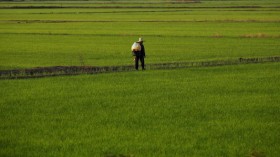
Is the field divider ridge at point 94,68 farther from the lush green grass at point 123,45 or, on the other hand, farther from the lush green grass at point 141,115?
the lush green grass at point 141,115

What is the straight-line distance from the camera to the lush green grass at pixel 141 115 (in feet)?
33.9

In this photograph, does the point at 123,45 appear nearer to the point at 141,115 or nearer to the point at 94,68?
the point at 94,68

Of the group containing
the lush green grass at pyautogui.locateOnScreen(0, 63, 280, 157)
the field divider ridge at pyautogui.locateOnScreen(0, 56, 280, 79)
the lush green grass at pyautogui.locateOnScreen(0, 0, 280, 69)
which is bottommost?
the lush green grass at pyautogui.locateOnScreen(0, 63, 280, 157)

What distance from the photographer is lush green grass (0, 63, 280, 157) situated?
33.9 feet

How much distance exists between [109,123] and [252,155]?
3.68 meters

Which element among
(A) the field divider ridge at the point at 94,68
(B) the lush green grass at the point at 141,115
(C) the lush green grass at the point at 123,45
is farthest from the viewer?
(C) the lush green grass at the point at 123,45

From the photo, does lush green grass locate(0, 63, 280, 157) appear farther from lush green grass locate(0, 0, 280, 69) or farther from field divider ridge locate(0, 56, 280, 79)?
lush green grass locate(0, 0, 280, 69)

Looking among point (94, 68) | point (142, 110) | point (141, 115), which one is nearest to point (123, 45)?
point (94, 68)

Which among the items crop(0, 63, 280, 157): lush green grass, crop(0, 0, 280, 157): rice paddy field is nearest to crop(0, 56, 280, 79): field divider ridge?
crop(0, 0, 280, 157): rice paddy field

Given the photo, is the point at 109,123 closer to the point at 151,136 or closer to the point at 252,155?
the point at 151,136

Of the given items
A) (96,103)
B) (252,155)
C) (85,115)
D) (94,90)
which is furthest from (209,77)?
(252,155)

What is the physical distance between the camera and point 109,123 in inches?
488

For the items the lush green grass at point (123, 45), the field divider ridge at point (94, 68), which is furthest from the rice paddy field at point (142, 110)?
the field divider ridge at point (94, 68)

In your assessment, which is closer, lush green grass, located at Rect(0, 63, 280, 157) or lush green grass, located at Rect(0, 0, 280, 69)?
lush green grass, located at Rect(0, 63, 280, 157)
